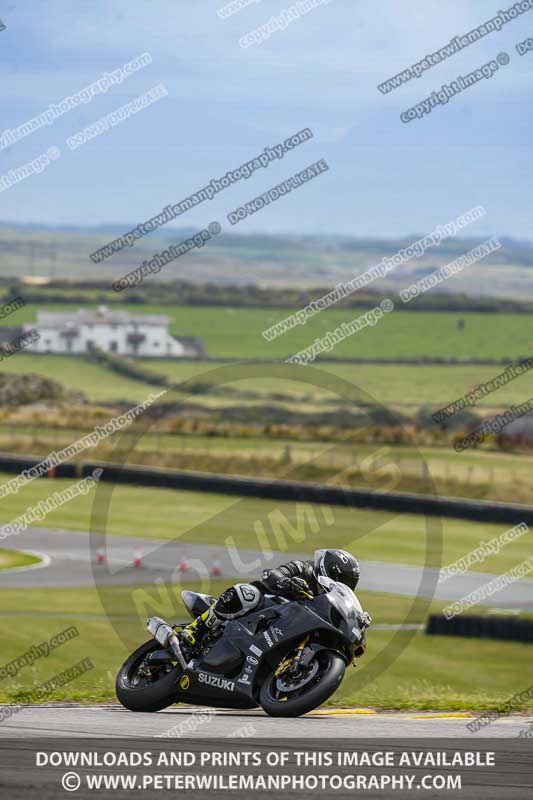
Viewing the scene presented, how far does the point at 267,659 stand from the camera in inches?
359

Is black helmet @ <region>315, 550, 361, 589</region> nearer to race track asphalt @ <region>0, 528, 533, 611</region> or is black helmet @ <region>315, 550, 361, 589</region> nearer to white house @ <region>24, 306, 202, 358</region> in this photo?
race track asphalt @ <region>0, 528, 533, 611</region>

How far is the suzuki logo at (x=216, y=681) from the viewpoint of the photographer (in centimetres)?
922

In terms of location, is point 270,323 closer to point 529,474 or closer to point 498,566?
point 529,474

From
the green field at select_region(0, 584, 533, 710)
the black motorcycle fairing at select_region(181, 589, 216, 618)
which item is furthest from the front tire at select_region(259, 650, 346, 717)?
the green field at select_region(0, 584, 533, 710)

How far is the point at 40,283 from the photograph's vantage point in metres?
193

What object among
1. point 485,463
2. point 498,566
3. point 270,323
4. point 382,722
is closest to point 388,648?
point 498,566

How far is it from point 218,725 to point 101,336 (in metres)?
135

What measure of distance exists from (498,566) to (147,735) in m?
29.7

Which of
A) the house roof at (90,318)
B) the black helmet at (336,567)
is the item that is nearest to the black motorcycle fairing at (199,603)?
the black helmet at (336,567)

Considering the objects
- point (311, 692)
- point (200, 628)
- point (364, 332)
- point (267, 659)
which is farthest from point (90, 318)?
point (311, 692)

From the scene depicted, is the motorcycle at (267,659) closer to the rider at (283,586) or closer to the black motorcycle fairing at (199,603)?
the rider at (283,586)

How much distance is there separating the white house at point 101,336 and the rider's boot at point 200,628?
423 ft

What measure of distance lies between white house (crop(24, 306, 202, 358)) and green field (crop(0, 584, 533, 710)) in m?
111

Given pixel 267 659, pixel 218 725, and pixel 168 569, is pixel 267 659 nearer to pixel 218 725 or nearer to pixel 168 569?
pixel 218 725
